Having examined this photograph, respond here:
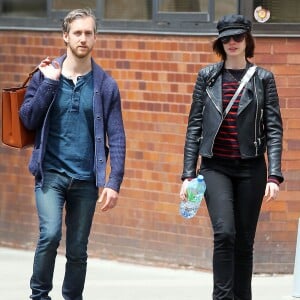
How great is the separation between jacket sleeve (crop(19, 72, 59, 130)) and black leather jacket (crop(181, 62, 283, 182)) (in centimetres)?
89

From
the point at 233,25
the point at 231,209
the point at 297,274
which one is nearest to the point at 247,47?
the point at 233,25

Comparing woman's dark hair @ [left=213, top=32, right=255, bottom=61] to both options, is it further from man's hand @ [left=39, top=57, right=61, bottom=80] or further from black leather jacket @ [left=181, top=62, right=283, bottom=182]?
man's hand @ [left=39, top=57, right=61, bottom=80]

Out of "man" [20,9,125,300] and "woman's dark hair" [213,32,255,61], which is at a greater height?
"woman's dark hair" [213,32,255,61]

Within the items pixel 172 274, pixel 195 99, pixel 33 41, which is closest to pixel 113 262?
pixel 172 274

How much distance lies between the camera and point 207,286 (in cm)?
864

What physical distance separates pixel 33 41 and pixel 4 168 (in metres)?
1.19

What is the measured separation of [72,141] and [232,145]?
36.5 inches

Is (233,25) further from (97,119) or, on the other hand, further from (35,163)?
(35,163)

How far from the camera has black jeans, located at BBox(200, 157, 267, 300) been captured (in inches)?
260

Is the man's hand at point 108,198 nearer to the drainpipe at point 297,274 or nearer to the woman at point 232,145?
the woman at point 232,145

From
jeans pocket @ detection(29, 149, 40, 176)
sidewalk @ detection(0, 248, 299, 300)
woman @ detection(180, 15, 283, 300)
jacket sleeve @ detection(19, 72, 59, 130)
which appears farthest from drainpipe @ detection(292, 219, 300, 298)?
jacket sleeve @ detection(19, 72, 59, 130)

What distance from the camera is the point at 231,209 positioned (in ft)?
21.8

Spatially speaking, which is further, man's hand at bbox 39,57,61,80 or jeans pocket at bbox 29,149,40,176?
jeans pocket at bbox 29,149,40,176

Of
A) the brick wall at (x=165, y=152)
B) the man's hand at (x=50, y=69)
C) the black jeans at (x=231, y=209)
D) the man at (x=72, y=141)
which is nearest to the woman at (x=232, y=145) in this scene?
the black jeans at (x=231, y=209)
